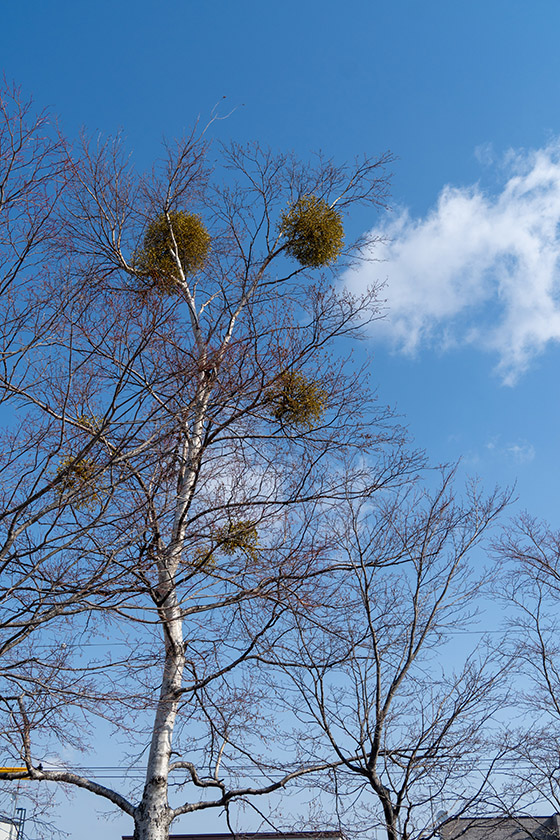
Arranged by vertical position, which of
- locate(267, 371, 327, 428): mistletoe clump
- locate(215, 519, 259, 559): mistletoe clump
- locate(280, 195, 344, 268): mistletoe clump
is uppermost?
locate(280, 195, 344, 268): mistletoe clump

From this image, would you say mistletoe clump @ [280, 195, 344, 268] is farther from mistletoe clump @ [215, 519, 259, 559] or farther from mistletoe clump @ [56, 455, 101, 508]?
mistletoe clump @ [56, 455, 101, 508]

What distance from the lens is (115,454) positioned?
354 centimetres

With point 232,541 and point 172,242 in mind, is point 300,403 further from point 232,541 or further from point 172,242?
point 172,242

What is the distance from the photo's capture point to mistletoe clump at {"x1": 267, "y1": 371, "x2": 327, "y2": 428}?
5898mm

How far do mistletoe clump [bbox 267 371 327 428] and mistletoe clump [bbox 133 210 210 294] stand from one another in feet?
6.68

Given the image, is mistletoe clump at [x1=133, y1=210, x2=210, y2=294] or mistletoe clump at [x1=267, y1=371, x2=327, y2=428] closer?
mistletoe clump at [x1=267, y1=371, x2=327, y2=428]

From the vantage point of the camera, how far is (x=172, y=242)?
7188 mm

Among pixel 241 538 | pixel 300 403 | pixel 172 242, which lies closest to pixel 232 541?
pixel 241 538

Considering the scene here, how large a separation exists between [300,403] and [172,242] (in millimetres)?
2471

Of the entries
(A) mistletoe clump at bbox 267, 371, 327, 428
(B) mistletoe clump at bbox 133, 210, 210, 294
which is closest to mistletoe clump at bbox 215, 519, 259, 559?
(A) mistletoe clump at bbox 267, 371, 327, 428

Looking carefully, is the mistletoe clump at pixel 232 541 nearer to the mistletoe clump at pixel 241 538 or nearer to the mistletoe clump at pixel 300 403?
the mistletoe clump at pixel 241 538

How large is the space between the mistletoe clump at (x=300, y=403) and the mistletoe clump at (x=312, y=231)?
1.84m

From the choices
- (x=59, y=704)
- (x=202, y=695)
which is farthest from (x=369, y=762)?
(x=59, y=704)

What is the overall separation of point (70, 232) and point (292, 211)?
7.45 ft
